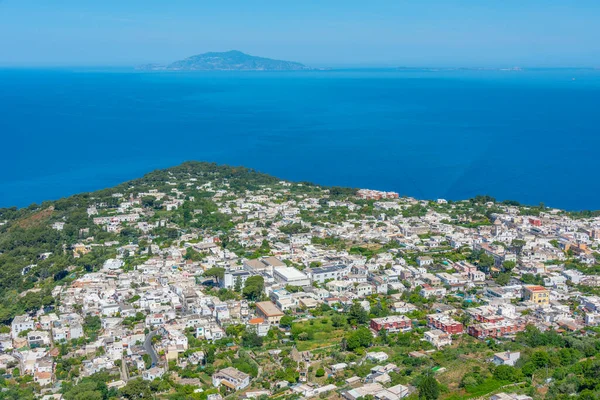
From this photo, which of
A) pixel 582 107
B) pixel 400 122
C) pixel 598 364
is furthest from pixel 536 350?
pixel 582 107

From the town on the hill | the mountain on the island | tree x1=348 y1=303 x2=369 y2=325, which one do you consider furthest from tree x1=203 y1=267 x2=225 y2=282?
the mountain on the island

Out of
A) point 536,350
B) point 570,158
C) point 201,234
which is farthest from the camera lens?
point 570,158

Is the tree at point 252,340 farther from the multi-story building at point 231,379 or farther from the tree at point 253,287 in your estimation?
the tree at point 253,287

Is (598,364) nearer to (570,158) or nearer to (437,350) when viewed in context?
(437,350)

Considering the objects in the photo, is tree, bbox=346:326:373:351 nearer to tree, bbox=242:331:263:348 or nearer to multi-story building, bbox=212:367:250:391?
tree, bbox=242:331:263:348

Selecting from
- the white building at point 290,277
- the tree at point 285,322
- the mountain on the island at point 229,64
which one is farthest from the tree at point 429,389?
the mountain on the island at point 229,64

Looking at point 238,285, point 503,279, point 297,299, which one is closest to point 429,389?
point 297,299

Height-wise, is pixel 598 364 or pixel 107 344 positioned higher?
pixel 598 364
